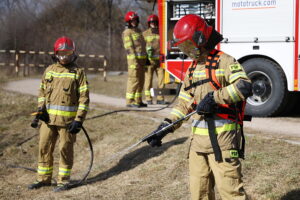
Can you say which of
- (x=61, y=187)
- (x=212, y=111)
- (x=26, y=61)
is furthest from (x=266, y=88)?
(x=26, y=61)

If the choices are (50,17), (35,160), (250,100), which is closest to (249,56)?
(250,100)

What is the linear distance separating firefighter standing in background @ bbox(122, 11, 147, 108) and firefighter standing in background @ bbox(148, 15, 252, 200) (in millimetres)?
6519

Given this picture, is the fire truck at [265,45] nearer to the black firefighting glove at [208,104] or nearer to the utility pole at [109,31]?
the black firefighting glove at [208,104]

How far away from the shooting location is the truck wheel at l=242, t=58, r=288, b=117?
28.6ft

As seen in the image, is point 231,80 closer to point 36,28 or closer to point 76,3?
point 36,28

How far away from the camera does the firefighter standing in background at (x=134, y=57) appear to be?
413 inches

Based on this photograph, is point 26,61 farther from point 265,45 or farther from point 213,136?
point 213,136

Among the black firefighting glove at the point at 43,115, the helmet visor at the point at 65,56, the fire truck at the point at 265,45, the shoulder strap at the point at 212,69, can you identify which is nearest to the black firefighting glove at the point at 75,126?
the black firefighting glove at the point at 43,115

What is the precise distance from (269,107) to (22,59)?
15374 millimetres

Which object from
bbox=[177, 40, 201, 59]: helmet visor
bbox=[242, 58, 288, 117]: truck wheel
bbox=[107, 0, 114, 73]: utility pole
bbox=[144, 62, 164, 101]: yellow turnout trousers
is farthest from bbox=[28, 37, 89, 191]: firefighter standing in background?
bbox=[107, 0, 114, 73]: utility pole

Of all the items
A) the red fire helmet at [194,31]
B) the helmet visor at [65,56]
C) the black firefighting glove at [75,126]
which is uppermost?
the red fire helmet at [194,31]

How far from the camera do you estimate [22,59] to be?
22.0 meters

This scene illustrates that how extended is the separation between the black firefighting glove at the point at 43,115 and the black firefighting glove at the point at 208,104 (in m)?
2.98

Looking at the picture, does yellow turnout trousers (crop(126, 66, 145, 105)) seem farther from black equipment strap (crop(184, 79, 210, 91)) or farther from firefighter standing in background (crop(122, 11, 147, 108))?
black equipment strap (crop(184, 79, 210, 91))
